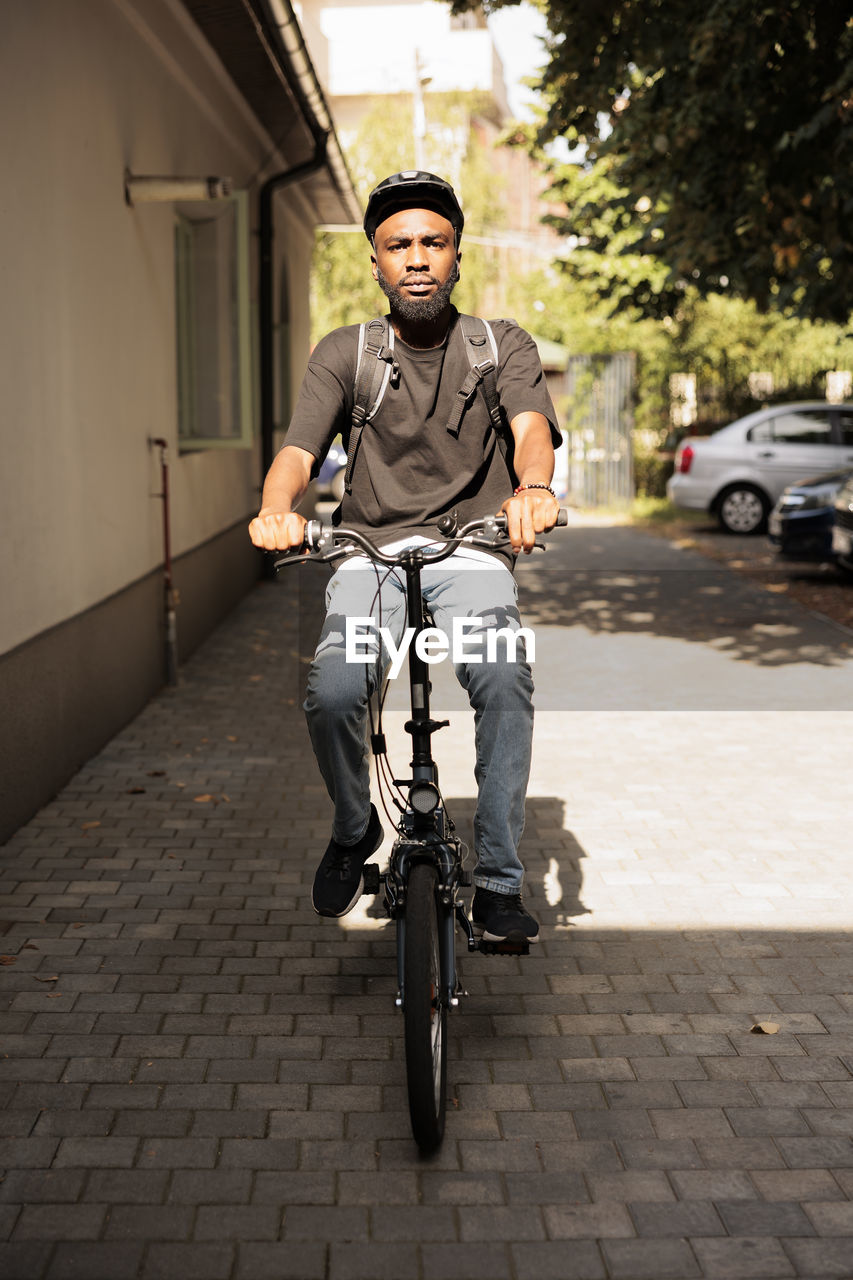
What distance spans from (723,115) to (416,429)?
6.71m

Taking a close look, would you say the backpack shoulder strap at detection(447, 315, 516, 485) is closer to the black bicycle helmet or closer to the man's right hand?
the black bicycle helmet

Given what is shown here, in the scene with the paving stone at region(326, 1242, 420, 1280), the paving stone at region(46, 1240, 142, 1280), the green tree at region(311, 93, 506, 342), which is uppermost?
the green tree at region(311, 93, 506, 342)

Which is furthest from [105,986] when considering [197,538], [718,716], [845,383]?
[845,383]

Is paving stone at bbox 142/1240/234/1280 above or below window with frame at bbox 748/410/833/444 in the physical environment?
below

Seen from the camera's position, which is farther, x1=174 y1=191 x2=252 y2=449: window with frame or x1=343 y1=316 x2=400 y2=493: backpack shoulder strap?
x1=174 y1=191 x2=252 y2=449: window with frame

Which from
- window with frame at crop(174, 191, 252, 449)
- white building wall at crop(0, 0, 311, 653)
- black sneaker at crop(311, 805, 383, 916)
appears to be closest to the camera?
black sneaker at crop(311, 805, 383, 916)

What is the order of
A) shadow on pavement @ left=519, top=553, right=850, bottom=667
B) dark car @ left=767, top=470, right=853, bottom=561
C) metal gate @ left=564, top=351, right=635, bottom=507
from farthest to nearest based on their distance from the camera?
metal gate @ left=564, top=351, right=635, bottom=507
dark car @ left=767, top=470, right=853, bottom=561
shadow on pavement @ left=519, top=553, right=850, bottom=667

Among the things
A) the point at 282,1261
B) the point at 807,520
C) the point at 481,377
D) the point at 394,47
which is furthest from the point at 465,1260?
the point at 394,47

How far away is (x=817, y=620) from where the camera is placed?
40.7 ft

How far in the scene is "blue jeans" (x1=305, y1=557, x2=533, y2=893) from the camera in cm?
373

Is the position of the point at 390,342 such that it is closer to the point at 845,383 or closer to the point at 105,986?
the point at 105,986

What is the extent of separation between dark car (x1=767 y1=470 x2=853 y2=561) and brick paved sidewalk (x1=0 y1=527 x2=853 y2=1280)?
29.4 feet

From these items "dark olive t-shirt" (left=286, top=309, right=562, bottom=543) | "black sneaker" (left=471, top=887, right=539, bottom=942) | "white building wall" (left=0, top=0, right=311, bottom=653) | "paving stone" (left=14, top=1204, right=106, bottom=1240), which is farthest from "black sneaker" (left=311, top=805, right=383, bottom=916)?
"white building wall" (left=0, top=0, right=311, bottom=653)

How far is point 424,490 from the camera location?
397cm
